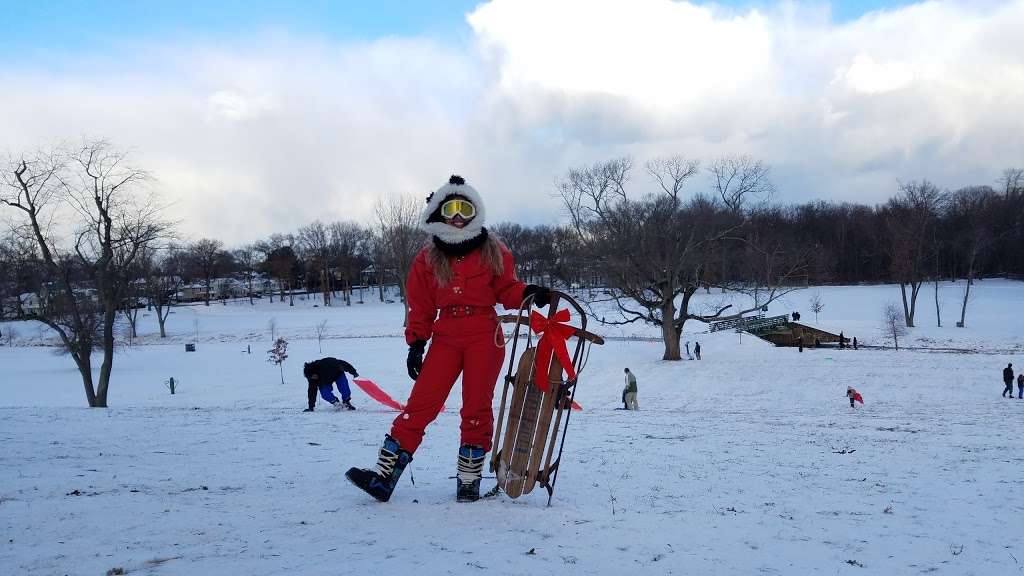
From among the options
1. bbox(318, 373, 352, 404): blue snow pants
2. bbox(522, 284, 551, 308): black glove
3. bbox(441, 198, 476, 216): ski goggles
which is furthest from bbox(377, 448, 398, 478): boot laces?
bbox(318, 373, 352, 404): blue snow pants

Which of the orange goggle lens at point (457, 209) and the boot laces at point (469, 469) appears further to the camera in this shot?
the orange goggle lens at point (457, 209)

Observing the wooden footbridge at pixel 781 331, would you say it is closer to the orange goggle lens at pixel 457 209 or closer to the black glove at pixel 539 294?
the black glove at pixel 539 294

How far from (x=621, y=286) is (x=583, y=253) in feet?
9.54

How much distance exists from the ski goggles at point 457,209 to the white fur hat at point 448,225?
44mm

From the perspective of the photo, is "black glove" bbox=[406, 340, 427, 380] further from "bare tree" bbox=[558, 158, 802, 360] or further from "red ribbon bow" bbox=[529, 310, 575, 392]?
"bare tree" bbox=[558, 158, 802, 360]

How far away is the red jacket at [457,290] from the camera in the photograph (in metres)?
5.03

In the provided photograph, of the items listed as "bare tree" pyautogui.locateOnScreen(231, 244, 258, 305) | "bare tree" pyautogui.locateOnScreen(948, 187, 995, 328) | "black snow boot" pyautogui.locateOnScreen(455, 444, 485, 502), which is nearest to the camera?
"black snow boot" pyautogui.locateOnScreen(455, 444, 485, 502)

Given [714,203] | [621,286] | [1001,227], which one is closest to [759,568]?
[621,286]

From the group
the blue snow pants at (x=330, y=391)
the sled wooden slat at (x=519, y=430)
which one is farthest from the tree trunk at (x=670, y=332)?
the sled wooden slat at (x=519, y=430)

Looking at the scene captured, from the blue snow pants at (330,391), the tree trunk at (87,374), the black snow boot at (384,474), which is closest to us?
the black snow boot at (384,474)

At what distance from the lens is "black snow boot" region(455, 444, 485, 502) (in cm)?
478

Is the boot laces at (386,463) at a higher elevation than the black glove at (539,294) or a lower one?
lower

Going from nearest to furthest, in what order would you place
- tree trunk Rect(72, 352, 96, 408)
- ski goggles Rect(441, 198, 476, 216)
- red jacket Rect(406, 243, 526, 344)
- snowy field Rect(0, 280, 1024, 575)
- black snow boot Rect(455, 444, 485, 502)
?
1. snowy field Rect(0, 280, 1024, 575)
2. black snow boot Rect(455, 444, 485, 502)
3. red jacket Rect(406, 243, 526, 344)
4. ski goggles Rect(441, 198, 476, 216)
5. tree trunk Rect(72, 352, 96, 408)

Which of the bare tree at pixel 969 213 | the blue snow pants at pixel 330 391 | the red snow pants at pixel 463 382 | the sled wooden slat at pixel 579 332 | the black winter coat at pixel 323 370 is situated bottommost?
the blue snow pants at pixel 330 391
